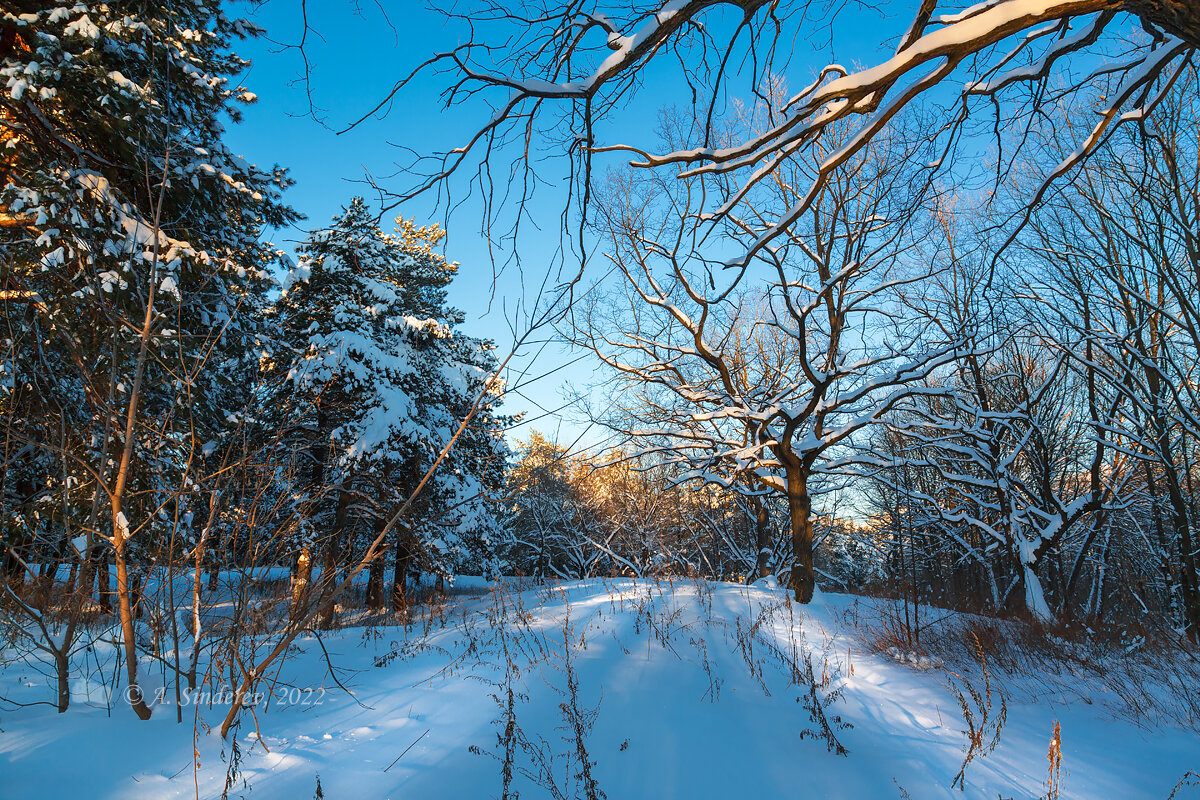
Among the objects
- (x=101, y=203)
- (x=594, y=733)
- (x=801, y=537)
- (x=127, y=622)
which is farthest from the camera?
(x=801, y=537)

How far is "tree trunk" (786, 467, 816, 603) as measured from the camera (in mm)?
7379

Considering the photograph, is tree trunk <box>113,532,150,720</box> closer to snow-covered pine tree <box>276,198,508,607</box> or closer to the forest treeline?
the forest treeline

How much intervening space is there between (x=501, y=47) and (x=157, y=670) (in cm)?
411

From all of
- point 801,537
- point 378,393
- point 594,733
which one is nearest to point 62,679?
point 594,733

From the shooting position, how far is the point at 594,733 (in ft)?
10.2

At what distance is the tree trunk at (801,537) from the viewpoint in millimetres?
7379

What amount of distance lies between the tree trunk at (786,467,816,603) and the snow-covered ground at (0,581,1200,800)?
8.58ft

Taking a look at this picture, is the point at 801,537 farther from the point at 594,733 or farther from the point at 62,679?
the point at 62,679

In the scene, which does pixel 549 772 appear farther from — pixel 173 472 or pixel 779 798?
pixel 173 472

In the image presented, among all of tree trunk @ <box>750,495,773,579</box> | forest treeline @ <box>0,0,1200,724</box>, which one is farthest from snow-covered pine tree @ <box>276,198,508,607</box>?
tree trunk @ <box>750,495,773,579</box>

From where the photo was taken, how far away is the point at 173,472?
7129 mm

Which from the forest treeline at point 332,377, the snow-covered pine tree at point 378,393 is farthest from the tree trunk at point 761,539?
the snow-covered pine tree at point 378,393

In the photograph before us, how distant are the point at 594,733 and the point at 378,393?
9.36 m

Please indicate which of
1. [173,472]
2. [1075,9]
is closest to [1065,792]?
[1075,9]
